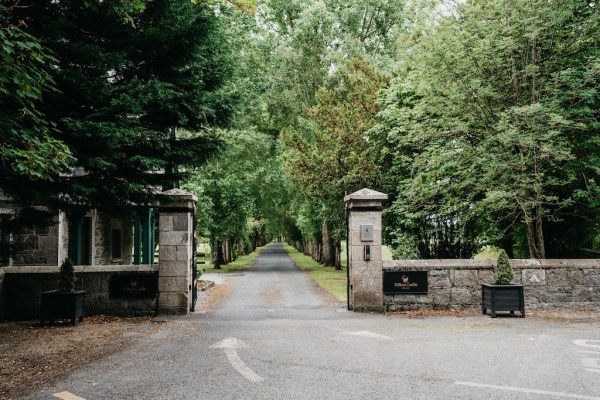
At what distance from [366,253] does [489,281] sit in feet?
9.94

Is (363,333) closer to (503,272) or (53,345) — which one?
(503,272)

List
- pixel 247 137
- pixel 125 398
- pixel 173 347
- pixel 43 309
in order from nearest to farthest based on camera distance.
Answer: pixel 125 398, pixel 173 347, pixel 43 309, pixel 247 137

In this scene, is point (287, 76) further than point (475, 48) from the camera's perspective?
Yes

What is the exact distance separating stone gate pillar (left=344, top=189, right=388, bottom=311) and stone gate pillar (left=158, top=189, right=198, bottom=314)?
3.86 metres

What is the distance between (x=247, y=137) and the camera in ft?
92.3

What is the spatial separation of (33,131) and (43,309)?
449 cm

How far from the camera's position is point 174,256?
1092 cm

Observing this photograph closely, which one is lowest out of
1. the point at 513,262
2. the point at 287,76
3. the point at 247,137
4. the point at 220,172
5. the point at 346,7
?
the point at 513,262

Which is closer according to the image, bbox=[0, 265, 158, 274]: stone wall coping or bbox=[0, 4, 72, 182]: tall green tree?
bbox=[0, 4, 72, 182]: tall green tree

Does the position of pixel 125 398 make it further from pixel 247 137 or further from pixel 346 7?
pixel 346 7

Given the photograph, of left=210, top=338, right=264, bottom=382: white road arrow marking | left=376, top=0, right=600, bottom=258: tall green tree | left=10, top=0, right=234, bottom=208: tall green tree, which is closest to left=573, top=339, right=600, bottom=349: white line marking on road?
left=376, top=0, right=600, bottom=258: tall green tree

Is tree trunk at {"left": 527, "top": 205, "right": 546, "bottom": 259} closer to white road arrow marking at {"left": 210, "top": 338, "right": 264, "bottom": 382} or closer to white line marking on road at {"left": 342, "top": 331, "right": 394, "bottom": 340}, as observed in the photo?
white line marking on road at {"left": 342, "top": 331, "right": 394, "bottom": 340}

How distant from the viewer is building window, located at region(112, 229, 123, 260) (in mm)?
19859

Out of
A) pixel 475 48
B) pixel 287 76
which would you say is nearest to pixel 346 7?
pixel 287 76
